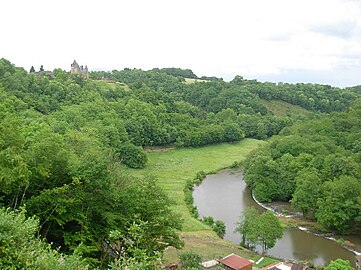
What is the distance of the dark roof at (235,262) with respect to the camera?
28.9 meters

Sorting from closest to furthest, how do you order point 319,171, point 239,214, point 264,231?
point 264,231 → point 239,214 → point 319,171

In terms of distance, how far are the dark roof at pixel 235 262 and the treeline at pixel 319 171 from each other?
12.9 metres

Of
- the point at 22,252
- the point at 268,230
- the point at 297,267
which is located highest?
the point at 22,252

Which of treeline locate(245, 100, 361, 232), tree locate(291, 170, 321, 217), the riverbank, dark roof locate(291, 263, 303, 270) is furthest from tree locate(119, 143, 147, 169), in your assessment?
dark roof locate(291, 263, 303, 270)

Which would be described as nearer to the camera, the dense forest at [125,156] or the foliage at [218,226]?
the dense forest at [125,156]

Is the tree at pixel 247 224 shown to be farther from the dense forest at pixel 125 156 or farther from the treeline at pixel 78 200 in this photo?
the treeline at pixel 78 200

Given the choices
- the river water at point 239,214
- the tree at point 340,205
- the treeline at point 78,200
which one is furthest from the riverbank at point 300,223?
the treeline at point 78,200

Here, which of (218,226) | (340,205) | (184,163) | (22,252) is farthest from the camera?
(184,163)

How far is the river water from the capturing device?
3514cm

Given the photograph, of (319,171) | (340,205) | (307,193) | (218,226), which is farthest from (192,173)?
(340,205)

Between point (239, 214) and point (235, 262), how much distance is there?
16240 mm

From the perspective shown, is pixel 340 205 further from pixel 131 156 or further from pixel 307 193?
pixel 131 156

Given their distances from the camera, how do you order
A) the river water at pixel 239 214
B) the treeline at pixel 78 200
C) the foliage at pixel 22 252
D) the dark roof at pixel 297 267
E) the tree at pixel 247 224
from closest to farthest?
the foliage at pixel 22 252 → the treeline at pixel 78 200 → the dark roof at pixel 297 267 → the tree at pixel 247 224 → the river water at pixel 239 214

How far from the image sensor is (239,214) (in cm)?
4550
